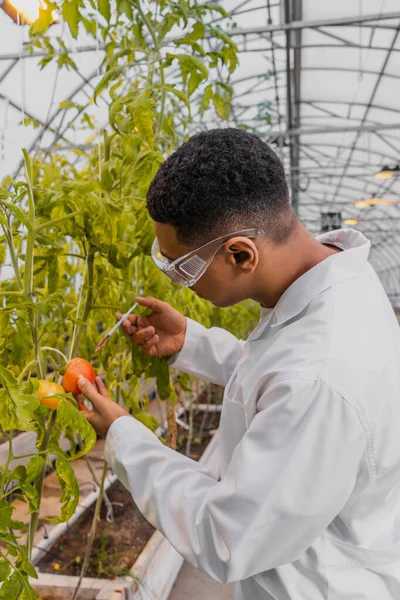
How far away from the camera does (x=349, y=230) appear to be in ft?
4.40

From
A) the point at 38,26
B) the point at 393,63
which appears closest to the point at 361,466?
the point at 38,26

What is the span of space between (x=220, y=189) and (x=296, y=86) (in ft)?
28.1

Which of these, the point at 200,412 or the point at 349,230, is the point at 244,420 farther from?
the point at 200,412

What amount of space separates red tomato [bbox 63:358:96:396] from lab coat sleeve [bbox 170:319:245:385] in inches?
19.9

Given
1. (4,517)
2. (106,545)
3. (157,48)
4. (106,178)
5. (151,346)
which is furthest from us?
(106,545)

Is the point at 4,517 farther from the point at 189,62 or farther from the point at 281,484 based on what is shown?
the point at 189,62

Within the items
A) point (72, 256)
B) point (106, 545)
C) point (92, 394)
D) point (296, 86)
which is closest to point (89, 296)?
point (72, 256)

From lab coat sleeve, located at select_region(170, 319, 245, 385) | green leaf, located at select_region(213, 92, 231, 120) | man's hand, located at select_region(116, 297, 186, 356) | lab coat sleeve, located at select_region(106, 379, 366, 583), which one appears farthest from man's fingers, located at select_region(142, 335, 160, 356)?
green leaf, located at select_region(213, 92, 231, 120)

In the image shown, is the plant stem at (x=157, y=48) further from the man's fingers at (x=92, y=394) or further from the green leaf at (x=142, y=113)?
the man's fingers at (x=92, y=394)

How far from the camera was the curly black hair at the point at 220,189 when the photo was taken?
1037 millimetres

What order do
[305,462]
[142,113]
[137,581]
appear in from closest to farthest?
[305,462] → [142,113] → [137,581]

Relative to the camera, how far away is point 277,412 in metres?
0.95

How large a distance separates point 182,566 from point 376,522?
69.0 inches

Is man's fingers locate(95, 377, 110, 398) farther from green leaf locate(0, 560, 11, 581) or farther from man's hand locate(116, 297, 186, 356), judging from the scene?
green leaf locate(0, 560, 11, 581)
